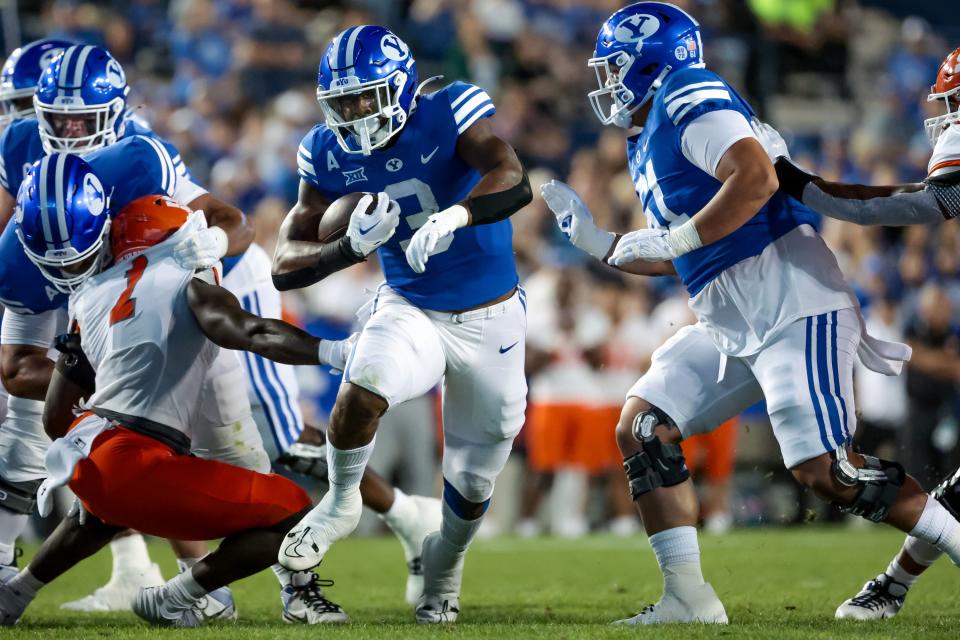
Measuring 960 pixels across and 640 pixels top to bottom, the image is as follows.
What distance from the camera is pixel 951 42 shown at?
44.8 ft

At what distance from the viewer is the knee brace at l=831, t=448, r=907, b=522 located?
4441 mm

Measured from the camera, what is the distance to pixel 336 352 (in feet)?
14.5

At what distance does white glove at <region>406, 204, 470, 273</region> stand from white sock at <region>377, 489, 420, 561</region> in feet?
5.86

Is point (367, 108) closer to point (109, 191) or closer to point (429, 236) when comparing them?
point (429, 236)

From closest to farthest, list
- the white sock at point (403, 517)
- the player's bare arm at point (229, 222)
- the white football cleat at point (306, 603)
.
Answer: the white football cleat at point (306, 603), the player's bare arm at point (229, 222), the white sock at point (403, 517)

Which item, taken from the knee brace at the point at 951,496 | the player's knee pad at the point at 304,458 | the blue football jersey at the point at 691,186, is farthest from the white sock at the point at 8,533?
the knee brace at the point at 951,496

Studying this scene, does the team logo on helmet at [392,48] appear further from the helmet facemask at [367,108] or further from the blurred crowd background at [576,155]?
the blurred crowd background at [576,155]

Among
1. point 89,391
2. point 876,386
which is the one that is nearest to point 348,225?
point 89,391

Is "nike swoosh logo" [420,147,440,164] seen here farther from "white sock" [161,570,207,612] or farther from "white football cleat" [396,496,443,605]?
"white football cleat" [396,496,443,605]

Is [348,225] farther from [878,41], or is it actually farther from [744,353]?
[878,41]

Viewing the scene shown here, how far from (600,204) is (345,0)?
3.76 meters

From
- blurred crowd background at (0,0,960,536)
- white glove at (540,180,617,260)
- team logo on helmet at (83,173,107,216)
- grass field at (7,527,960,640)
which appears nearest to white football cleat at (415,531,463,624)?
grass field at (7,527,960,640)

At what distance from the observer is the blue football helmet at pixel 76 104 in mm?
5566

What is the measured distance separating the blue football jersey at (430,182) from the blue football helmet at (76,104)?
1.18 meters
